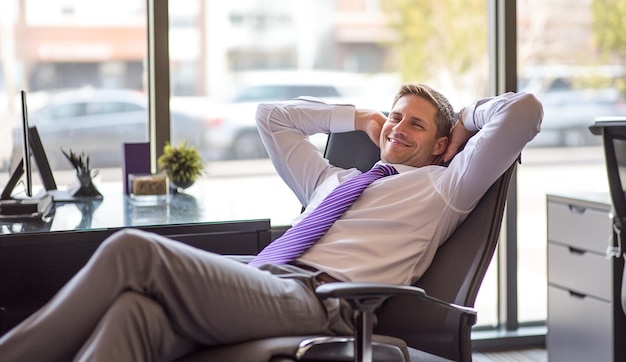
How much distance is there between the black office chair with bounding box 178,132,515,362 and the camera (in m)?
1.81

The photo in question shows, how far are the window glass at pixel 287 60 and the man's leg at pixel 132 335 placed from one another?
1.57 meters

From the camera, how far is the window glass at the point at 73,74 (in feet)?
10.8

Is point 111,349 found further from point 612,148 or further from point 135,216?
point 612,148

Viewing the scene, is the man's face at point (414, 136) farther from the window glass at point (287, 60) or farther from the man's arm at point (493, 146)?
the window glass at point (287, 60)

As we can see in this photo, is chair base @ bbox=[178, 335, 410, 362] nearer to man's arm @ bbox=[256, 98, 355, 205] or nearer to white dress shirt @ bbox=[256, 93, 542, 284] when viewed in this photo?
white dress shirt @ bbox=[256, 93, 542, 284]

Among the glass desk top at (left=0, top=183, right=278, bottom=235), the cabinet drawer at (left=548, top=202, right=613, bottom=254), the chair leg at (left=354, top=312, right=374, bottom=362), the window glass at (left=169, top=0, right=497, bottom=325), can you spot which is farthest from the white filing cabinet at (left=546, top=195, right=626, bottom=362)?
the chair leg at (left=354, top=312, right=374, bottom=362)

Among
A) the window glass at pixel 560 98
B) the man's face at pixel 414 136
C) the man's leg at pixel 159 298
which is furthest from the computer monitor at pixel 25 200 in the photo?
the window glass at pixel 560 98

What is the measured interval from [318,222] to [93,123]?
141cm

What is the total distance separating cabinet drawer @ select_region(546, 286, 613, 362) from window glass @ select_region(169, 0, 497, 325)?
98 cm

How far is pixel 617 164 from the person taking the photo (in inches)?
110

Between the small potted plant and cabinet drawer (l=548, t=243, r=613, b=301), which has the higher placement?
the small potted plant

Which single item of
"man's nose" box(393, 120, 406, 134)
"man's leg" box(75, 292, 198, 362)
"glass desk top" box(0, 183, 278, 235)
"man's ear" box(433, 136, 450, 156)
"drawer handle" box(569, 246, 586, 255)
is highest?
"man's nose" box(393, 120, 406, 134)

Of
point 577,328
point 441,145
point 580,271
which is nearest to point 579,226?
point 580,271

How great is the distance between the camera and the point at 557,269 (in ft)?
11.3
